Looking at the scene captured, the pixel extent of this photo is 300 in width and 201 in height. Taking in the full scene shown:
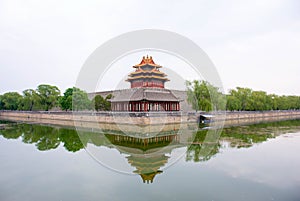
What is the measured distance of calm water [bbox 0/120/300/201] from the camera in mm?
7750

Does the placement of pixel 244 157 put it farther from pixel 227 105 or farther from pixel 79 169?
pixel 227 105

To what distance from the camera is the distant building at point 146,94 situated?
29859 mm

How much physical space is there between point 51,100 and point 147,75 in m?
22.3

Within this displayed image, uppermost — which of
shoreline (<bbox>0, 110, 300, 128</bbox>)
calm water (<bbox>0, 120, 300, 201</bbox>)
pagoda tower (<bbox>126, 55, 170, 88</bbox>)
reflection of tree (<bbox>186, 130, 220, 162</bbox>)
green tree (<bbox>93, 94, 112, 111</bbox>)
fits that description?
pagoda tower (<bbox>126, 55, 170, 88</bbox>)

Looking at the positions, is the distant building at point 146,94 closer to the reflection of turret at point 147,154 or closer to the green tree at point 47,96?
the reflection of turret at point 147,154

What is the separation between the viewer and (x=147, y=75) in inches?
1351

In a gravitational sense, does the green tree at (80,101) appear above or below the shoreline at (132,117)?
above

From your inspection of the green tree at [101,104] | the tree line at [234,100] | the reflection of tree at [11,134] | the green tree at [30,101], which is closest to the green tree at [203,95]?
the tree line at [234,100]

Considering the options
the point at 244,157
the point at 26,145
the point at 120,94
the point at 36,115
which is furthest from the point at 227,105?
the point at 36,115

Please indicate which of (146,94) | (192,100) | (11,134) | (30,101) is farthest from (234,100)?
(30,101)

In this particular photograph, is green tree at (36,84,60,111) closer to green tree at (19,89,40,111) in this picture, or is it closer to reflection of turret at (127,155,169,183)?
green tree at (19,89,40,111)

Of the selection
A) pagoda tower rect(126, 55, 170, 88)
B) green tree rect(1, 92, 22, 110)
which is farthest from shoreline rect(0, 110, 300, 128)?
pagoda tower rect(126, 55, 170, 88)

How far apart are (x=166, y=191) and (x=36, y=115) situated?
41.8 meters

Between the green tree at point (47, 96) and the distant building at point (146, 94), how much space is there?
17.2 m
